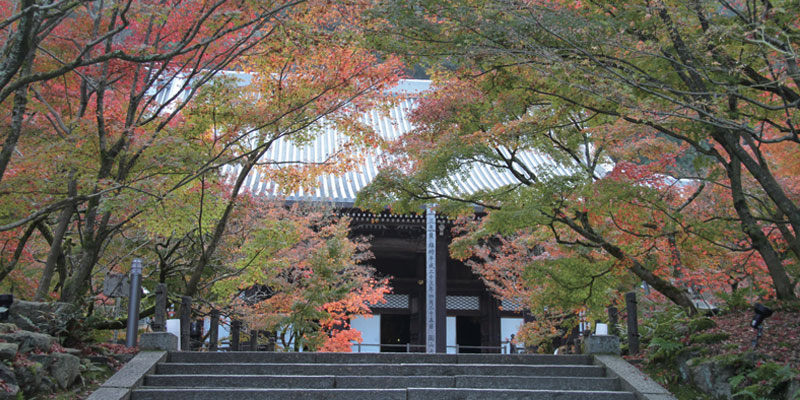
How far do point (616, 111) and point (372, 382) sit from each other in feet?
14.1

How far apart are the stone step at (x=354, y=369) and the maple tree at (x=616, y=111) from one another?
185 cm

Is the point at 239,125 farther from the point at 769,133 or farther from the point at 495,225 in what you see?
the point at 769,133

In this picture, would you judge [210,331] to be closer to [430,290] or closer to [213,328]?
[213,328]

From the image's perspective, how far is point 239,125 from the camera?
9.35 m

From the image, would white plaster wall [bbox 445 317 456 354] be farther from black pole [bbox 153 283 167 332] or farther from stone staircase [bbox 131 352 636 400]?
black pole [bbox 153 283 167 332]

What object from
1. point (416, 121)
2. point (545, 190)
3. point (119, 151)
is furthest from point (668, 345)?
point (119, 151)

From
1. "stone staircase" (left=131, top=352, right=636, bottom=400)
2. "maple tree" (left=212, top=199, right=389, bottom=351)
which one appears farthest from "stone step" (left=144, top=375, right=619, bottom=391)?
"maple tree" (left=212, top=199, right=389, bottom=351)

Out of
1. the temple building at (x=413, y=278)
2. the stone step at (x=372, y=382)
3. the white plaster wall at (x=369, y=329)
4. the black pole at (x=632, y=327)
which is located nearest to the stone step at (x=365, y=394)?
the stone step at (x=372, y=382)

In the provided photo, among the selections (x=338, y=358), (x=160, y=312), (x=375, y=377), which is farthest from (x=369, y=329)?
(x=375, y=377)

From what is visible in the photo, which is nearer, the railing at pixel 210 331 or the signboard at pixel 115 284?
the railing at pixel 210 331

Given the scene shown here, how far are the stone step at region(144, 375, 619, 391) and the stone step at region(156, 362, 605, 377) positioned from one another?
35 centimetres

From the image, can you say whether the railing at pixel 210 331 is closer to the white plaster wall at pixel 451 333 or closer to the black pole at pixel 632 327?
the white plaster wall at pixel 451 333

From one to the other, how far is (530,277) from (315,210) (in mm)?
7520

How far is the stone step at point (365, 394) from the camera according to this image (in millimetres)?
7188
